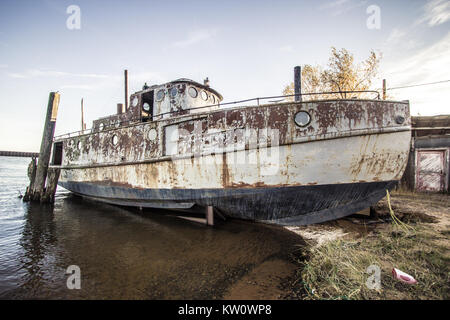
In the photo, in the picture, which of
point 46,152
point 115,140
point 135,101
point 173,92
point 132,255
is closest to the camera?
point 132,255

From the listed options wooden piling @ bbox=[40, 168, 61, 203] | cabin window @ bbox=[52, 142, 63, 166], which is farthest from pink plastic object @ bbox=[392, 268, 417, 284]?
cabin window @ bbox=[52, 142, 63, 166]

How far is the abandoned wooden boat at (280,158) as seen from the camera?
411 centimetres

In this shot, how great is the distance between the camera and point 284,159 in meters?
4.35

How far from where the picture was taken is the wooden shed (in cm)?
852

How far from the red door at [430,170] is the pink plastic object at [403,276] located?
9.37 metres

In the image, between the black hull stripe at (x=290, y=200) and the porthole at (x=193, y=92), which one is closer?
the black hull stripe at (x=290, y=200)

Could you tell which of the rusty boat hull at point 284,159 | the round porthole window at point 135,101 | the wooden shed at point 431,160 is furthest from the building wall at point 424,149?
the round porthole window at point 135,101

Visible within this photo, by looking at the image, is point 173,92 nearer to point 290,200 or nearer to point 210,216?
point 210,216

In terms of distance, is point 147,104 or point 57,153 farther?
point 57,153

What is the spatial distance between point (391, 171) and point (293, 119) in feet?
7.65

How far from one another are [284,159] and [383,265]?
236cm

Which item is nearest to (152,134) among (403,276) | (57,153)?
(403,276)

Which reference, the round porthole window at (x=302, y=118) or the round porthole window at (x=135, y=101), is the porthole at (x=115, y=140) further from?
the round porthole window at (x=302, y=118)

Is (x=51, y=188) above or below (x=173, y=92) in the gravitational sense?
below
